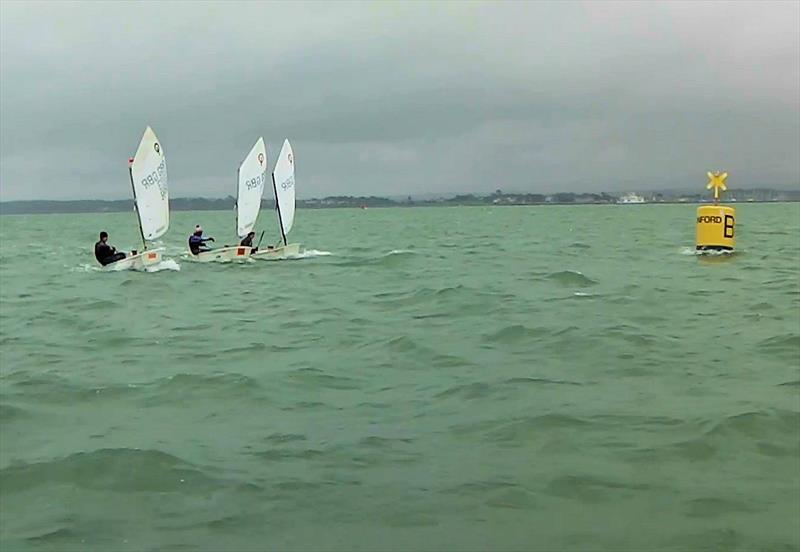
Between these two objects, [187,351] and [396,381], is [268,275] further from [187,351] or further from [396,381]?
[396,381]

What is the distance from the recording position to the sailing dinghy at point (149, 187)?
101 ft

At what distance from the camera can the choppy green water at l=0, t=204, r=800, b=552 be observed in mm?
5863

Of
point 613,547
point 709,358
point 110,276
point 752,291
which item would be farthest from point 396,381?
point 110,276

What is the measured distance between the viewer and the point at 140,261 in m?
28.1

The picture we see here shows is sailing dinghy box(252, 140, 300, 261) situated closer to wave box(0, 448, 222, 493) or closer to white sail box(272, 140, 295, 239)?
white sail box(272, 140, 295, 239)

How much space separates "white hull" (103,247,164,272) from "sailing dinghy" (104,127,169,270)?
15.1 inches

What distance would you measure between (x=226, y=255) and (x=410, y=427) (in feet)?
76.4

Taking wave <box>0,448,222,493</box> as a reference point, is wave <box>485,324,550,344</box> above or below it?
below

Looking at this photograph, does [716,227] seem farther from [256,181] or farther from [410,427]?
[410,427]

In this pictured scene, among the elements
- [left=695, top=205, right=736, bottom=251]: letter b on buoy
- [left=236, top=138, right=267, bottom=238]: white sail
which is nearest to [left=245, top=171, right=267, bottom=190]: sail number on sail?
[left=236, top=138, right=267, bottom=238]: white sail

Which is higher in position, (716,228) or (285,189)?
(285,189)

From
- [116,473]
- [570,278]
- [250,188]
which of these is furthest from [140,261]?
[116,473]

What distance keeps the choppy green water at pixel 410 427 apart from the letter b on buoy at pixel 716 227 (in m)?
11.1

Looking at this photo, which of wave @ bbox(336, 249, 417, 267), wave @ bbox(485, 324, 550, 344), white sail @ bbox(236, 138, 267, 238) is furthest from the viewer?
white sail @ bbox(236, 138, 267, 238)
